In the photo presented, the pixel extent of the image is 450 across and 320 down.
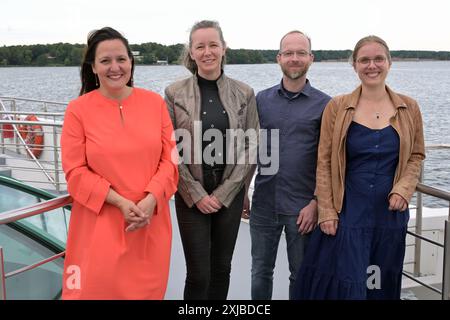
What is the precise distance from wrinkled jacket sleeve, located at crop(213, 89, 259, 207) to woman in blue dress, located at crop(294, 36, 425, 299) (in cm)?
31

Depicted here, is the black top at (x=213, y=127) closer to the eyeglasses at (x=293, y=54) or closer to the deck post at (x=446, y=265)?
the eyeglasses at (x=293, y=54)

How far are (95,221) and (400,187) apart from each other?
1.20 m

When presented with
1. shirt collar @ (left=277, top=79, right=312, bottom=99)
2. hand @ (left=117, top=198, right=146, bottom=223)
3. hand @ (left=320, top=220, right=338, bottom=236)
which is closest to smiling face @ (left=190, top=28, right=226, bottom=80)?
shirt collar @ (left=277, top=79, right=312, bottom=99)

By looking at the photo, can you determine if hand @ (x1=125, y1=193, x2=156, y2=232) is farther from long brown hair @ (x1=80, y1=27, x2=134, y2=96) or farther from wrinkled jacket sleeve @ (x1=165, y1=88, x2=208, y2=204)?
long brown hair @ (x1=80, y1=27, x2=134, y2=96)

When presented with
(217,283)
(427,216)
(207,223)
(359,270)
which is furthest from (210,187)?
(427,216)

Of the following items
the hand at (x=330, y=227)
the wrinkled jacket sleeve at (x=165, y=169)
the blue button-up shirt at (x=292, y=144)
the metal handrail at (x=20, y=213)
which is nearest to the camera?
the metal handrail at (x=20, y=213)

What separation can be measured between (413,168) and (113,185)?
3.93 ft

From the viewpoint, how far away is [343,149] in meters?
2.10

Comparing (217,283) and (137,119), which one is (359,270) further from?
(137,119)

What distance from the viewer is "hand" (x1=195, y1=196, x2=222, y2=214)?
2.17 m

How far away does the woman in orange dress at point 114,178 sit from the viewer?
1.84 meters

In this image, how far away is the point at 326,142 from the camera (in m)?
2.15

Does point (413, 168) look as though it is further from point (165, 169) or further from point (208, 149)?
point (165, 169)

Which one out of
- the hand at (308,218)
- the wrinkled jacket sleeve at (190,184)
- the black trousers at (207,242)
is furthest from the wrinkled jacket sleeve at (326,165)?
the wrinkled jacket sleeve at (190,184)
